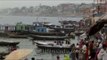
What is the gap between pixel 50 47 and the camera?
53.2 m

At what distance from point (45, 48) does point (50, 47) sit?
4.68 ft

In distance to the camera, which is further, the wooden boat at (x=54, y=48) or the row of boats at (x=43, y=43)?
the row of boats at (x=43, y=43)

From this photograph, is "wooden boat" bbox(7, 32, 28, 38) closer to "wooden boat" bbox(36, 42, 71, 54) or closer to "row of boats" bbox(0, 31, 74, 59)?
"row of boats" bbox(0, 31, 74, 59)

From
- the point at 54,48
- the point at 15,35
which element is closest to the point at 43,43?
the point at 54,48

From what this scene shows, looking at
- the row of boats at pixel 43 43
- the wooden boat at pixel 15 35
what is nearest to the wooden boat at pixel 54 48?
the row of boats at pixel 43 43

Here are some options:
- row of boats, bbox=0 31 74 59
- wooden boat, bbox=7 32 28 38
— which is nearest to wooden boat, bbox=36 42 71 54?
row of boats, bbox=0 31 74 59

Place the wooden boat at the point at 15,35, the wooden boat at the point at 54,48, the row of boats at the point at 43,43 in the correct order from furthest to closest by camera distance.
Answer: the wooden boat at the point at 15,35 → the row of boats at the point at 43,43 → the wooden boat at the point at 54,48

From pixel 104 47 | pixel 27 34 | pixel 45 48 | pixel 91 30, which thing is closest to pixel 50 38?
pixel 27 34

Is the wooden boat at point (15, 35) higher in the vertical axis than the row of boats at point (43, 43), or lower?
lower

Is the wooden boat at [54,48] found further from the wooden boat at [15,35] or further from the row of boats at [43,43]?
the wooden boat at [15,35]

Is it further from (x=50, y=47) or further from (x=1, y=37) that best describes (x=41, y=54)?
(x=1, y=37)

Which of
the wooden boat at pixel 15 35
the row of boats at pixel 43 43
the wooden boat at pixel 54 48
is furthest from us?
the wooden boat at pixel 15 35

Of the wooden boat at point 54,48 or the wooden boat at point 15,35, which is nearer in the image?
the wooden boat at point 54,48

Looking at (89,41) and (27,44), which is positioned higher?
(89,41)
